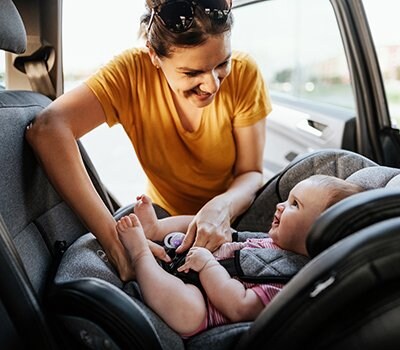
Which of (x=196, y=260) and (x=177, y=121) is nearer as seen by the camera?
(x=196, y=260)

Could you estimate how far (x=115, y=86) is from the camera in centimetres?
163

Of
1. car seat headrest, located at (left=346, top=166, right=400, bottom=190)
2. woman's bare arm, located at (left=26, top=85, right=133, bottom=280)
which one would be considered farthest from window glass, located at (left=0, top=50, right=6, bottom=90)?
car seat headrest, located at (left=346, top=166, right=400, bottom=190)

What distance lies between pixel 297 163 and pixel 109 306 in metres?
0.88

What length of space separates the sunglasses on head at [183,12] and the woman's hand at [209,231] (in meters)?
0.48

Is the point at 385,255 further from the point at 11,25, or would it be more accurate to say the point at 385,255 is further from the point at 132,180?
the point at 132,180

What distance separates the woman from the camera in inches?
57.1

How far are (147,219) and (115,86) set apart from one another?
39 cm

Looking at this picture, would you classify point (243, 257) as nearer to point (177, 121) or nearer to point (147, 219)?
point (147, 219)

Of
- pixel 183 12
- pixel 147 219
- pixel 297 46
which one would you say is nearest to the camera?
pixel 183 12

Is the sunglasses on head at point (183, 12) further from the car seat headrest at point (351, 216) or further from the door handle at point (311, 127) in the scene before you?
the door handle at point (311, 127)

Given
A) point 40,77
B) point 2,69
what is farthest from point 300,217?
point 2,69

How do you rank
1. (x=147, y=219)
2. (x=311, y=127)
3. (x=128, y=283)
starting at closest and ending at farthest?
(x=128, y=283), (x=147, y=219), (x=311, y=127)

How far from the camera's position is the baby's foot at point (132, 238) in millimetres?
1335

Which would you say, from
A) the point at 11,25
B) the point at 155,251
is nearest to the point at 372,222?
the point at 155,251
